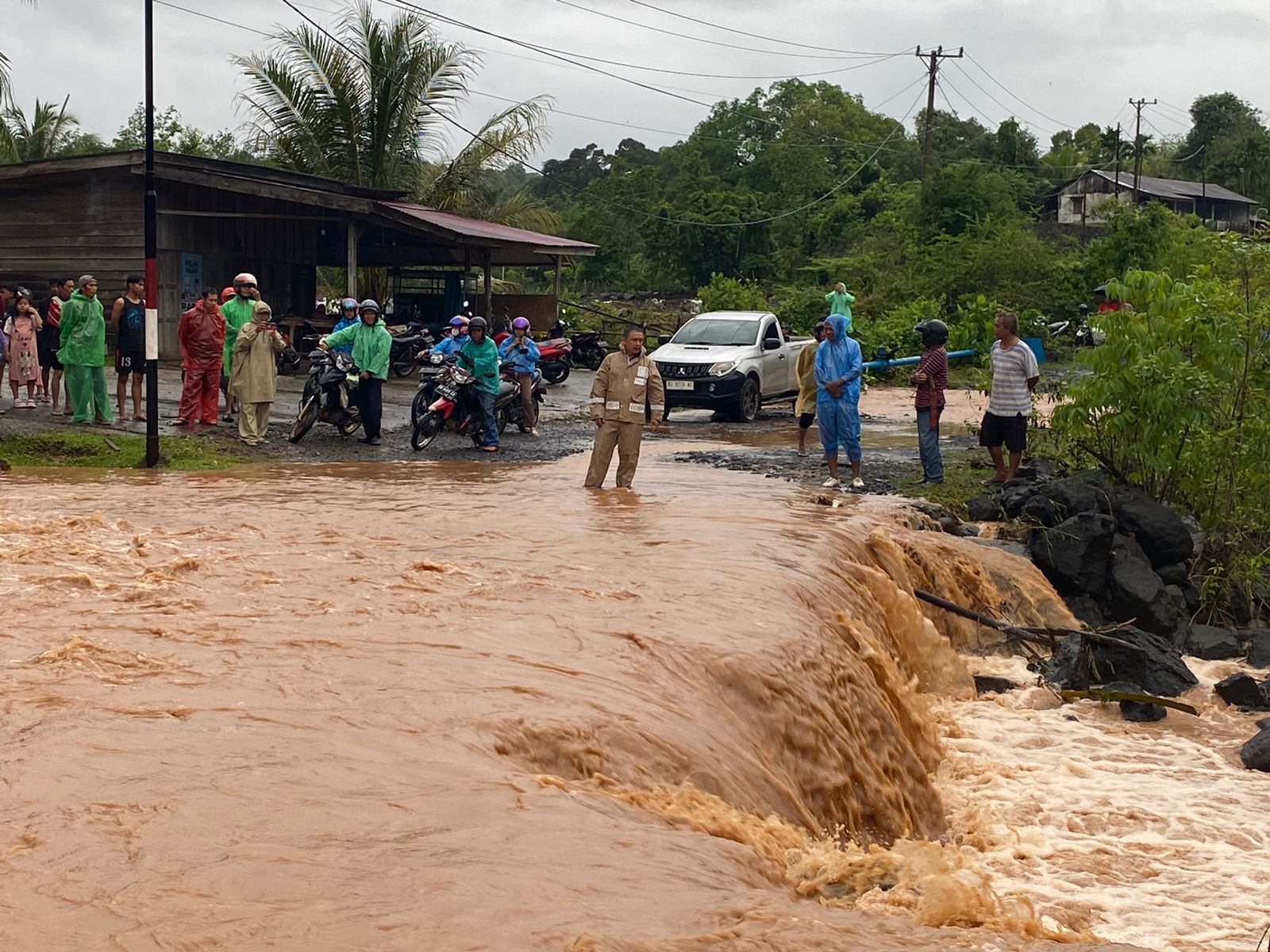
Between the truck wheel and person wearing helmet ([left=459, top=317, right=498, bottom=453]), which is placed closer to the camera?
person wearing helmet ([left=459, top=317, right=498, bottom=453])

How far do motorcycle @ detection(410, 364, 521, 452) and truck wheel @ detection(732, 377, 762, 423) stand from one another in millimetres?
4646

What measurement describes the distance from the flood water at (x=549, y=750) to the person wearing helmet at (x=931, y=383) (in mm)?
2067

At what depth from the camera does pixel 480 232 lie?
27.2 m

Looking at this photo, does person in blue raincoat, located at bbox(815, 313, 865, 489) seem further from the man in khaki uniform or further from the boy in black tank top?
the boy in black tank top

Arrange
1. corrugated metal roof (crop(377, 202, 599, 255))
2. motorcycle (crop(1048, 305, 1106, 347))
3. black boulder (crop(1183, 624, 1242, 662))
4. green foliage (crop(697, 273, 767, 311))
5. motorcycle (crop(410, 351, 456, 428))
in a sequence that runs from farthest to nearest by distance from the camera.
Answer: green foliage (crop(697, 273, 767, 311)) < motorcycle (crop(1048, 305, 1106, 347)) < corrugated metal roof (crop(377, 202, 599, 255)) < motorcycle (crop(410, 351, 456, 428)) < black boulder (crop(1183, 624, 1242, 662))

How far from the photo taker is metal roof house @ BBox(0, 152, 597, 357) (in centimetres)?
2466

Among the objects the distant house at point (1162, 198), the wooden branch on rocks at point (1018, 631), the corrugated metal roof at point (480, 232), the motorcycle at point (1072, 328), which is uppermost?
the distant house at point (1162, 198)

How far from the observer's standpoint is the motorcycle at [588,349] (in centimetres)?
3067

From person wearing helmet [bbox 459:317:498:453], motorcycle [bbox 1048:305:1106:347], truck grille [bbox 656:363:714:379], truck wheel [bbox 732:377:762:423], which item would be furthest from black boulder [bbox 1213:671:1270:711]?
motorcycle [bbox 1048:305:1106:347]

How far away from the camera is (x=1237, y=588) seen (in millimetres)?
13328

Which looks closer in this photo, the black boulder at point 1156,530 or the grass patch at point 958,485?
the black boulder at point 1156,530

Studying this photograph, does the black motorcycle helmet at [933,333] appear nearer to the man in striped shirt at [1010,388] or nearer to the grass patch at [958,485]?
the man in striped shirt at [1010,388]

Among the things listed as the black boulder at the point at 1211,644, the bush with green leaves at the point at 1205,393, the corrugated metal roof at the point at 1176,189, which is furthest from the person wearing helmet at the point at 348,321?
the corrugated metal roof at the point at 1176,189

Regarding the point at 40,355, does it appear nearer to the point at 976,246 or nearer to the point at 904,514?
the point at 904,514
